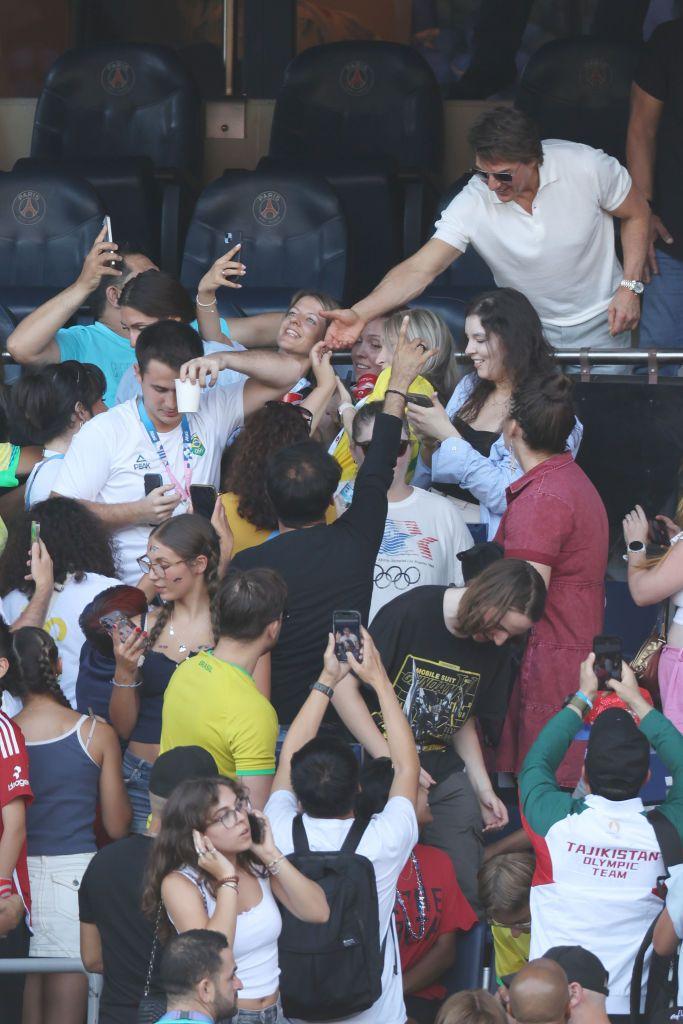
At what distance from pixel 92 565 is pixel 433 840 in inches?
44.0

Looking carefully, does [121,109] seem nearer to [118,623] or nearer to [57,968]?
[118,623]

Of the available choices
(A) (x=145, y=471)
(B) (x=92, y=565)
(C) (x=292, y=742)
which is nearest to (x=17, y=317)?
(A) (x=145, y=471)

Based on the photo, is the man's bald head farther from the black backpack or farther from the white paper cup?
the white paper cup

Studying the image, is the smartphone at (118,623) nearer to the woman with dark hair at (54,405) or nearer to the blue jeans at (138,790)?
the blue jeans at (138,790)

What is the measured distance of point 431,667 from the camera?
3.68 metres

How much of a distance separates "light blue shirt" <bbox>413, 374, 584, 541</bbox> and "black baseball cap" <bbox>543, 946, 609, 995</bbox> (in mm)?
1470

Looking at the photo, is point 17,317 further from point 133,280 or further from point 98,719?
point 98,719

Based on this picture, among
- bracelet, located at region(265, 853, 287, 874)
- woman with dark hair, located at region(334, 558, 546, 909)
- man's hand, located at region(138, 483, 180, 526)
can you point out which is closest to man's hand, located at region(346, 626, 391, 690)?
woman with dark hair, located at region(334, 558, 546, 909)

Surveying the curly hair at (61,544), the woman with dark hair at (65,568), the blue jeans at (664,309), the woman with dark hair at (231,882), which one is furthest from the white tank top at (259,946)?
the blue jeans at (664,309)

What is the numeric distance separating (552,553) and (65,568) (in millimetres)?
1244

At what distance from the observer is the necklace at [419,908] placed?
11.6 feet

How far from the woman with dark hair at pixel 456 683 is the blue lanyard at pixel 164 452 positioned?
944 millimetres

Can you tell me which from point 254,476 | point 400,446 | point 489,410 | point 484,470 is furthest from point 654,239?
point 254,476

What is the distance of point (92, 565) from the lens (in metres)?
4.00
